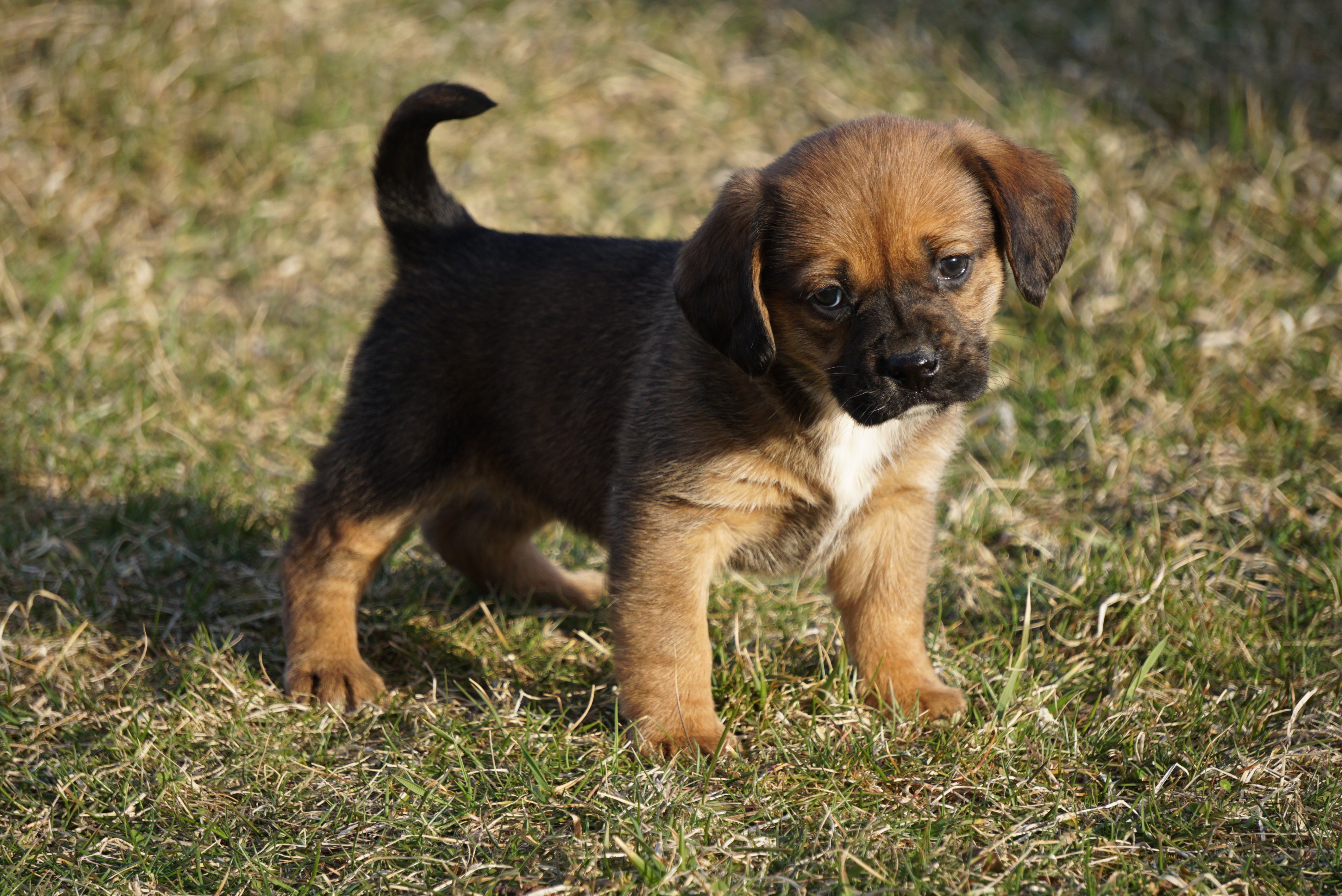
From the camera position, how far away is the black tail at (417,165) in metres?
3.75

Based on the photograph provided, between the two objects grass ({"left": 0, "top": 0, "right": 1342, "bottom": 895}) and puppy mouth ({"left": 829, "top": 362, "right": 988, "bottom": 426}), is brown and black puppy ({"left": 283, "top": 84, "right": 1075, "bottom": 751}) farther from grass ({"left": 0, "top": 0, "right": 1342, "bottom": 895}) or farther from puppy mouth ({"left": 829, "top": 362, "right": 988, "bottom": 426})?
grass ({"left": 0, "top": 0, "right": 1342, "bottom": 895})

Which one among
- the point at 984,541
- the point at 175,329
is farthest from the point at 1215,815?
the point at 175,329

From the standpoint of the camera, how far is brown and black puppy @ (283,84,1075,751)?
9.98ft

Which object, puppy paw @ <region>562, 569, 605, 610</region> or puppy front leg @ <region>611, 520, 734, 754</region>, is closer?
puppy front leg @ <region>611, 520, 734, 754</region>

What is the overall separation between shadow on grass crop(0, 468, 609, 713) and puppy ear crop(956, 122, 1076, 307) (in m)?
1.74

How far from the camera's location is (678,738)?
129 inches

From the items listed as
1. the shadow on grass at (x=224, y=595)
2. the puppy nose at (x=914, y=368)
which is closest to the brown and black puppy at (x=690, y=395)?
the puppy nose at (x=914, y=368)

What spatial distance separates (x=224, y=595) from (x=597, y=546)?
4.44ft

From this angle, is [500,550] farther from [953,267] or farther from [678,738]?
[953,267]

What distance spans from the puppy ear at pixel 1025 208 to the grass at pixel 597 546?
111 cm

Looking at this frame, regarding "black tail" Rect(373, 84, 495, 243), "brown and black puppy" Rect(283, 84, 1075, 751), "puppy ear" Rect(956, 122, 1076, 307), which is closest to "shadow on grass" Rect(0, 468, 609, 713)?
"brown and black puppy" Rect(283, 84, 1075, 751)

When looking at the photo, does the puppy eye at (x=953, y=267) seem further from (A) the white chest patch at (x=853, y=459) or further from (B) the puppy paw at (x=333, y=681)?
(B) the puppy paw at (x=333, y=681)

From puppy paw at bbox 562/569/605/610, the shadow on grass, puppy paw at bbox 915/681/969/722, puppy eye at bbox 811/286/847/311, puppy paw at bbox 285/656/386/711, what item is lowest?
puppy paw at bbox 562/569/605/610

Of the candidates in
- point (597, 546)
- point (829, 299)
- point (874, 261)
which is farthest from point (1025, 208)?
point (597, 546)
